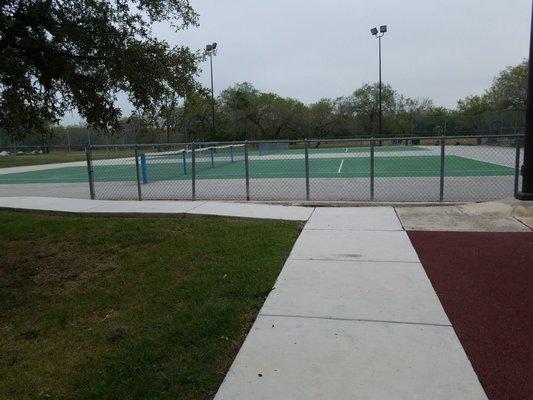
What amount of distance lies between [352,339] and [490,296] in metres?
1.83

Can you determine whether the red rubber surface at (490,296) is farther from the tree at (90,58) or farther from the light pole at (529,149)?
the tree at (90,58)

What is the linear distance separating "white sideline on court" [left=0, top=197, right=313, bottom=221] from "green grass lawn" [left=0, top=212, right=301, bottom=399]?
70 centimetres

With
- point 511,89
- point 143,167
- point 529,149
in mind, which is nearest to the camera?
point 529,149

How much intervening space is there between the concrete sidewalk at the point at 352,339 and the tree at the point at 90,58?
290 centimetres

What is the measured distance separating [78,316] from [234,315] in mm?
1643

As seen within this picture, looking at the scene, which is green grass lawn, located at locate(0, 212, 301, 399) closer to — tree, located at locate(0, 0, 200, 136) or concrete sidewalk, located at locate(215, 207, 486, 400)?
concrete sidewalk, located at locate(215, 207, 486, 400)

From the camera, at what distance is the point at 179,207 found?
33.8 ft

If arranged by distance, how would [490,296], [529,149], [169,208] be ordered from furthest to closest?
[169,208], [529,149], [490,296]

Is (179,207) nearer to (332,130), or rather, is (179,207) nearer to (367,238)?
(367,238)

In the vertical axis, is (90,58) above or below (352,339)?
above

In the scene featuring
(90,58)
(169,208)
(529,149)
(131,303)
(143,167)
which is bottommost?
(131,303)

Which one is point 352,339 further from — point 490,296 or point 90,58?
point 90,58

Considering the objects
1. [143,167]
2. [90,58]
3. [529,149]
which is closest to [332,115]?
[143,167]

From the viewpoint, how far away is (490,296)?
494 cm
